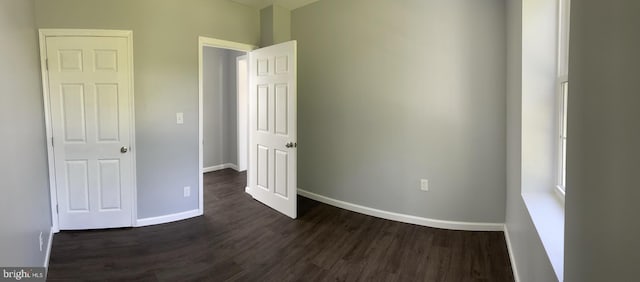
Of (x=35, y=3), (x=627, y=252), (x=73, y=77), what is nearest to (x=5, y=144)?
(x=73, y=77)

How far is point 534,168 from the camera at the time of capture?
6.82 ft

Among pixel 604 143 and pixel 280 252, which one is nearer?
pixel 604 143

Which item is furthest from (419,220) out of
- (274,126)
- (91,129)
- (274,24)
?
(91,129)

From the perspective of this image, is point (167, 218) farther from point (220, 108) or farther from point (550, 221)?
point (550, 221)

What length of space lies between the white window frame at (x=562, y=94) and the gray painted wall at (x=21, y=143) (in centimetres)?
308

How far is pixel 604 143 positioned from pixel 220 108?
19.4 ft

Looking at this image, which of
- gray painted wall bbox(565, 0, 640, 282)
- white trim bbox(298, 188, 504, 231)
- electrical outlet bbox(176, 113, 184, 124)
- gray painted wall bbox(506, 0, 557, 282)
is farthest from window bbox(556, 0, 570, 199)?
electrical outlet bbox(176, 113, 184, 124)

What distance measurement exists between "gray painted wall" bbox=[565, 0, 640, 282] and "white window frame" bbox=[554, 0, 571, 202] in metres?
0.98

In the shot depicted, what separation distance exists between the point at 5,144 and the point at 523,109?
3049 millimetres

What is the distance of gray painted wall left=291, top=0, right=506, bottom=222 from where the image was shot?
9.59ft

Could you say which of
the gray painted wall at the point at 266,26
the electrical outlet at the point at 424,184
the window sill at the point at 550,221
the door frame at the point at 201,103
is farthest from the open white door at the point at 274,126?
the window sill at the point at 550,221

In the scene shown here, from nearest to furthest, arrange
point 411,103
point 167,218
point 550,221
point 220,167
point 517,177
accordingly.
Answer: point 550,221
point 517,177
point 411,103
point 167,218
point 220,167

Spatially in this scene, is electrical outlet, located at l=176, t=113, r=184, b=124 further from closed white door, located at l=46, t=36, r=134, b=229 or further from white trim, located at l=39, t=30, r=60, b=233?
white trim, located at l=39, t=30, r=60, b=233

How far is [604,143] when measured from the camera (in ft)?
2.62
